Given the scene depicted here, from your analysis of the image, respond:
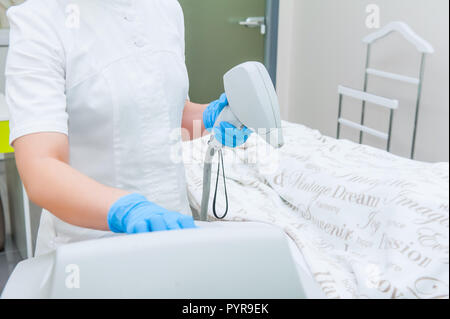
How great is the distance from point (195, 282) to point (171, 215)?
11 cm

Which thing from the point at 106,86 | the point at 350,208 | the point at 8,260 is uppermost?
the point at 106,86

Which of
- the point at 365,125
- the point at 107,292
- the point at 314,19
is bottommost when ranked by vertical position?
the point at 107,292

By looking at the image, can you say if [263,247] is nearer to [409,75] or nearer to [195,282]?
[195,282]

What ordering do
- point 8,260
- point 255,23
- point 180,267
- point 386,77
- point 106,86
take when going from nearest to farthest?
1. point 180,267
2. point 386,77
3. point 106,86
4. point 255,23
5. point 8,260

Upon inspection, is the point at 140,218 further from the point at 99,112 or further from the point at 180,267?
the point at 99,112

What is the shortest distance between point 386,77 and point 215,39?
428mm

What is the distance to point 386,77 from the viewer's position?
58 centimetres

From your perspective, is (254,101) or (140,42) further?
(140,42)

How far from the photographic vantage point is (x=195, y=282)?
0.47 m

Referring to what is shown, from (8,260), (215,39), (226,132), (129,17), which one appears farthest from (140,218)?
(8,260)

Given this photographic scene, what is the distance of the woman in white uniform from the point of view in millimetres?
612

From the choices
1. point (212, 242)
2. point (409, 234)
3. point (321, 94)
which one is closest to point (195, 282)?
point (212, 242)

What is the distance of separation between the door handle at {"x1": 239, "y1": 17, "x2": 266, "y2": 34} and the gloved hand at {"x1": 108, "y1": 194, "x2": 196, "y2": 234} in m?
0.33

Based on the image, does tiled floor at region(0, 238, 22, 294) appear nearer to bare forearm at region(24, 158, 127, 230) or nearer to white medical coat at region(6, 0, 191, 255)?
white medical coat at region(6, 0, 191, 255)
